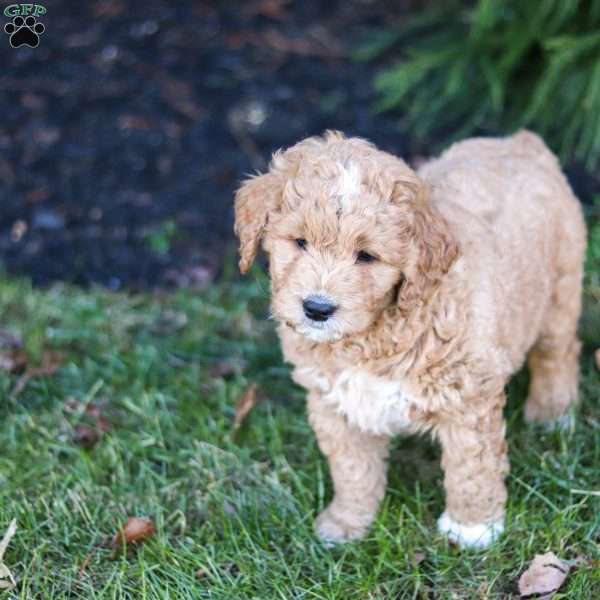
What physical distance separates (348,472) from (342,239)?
142 centimetres

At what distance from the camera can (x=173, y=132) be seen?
27.2 ft

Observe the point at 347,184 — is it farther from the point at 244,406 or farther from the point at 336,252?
the point at 244,406

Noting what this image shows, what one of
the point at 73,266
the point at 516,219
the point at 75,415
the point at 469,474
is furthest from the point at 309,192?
the point at 73,266

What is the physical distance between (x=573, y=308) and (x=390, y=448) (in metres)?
1.26

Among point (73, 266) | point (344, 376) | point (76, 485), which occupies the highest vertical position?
point (344, 376)

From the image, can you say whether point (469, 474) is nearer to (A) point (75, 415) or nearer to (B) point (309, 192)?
(B) point (309, 192)

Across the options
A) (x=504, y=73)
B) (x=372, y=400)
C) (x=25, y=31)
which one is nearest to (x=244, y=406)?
(x=372, y=400)

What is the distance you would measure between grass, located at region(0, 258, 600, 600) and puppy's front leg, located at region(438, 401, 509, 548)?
9 centimetres

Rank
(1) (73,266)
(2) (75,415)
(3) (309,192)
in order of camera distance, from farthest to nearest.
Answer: (1) (73,266) < (2) (75,415) < (3) (309,192)

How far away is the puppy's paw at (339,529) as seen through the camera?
4887 millimetres

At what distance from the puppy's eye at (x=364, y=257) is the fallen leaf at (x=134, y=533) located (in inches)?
71.6

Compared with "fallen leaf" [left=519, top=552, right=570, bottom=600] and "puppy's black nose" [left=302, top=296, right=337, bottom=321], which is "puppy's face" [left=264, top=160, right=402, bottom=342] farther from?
"fallen leaf" [left=519, top=552, right=570, bottom=600]

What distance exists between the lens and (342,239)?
3982 mm

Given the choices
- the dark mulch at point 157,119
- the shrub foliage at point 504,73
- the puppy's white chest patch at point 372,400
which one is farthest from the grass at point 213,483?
the shrub foliage at point 504,73
